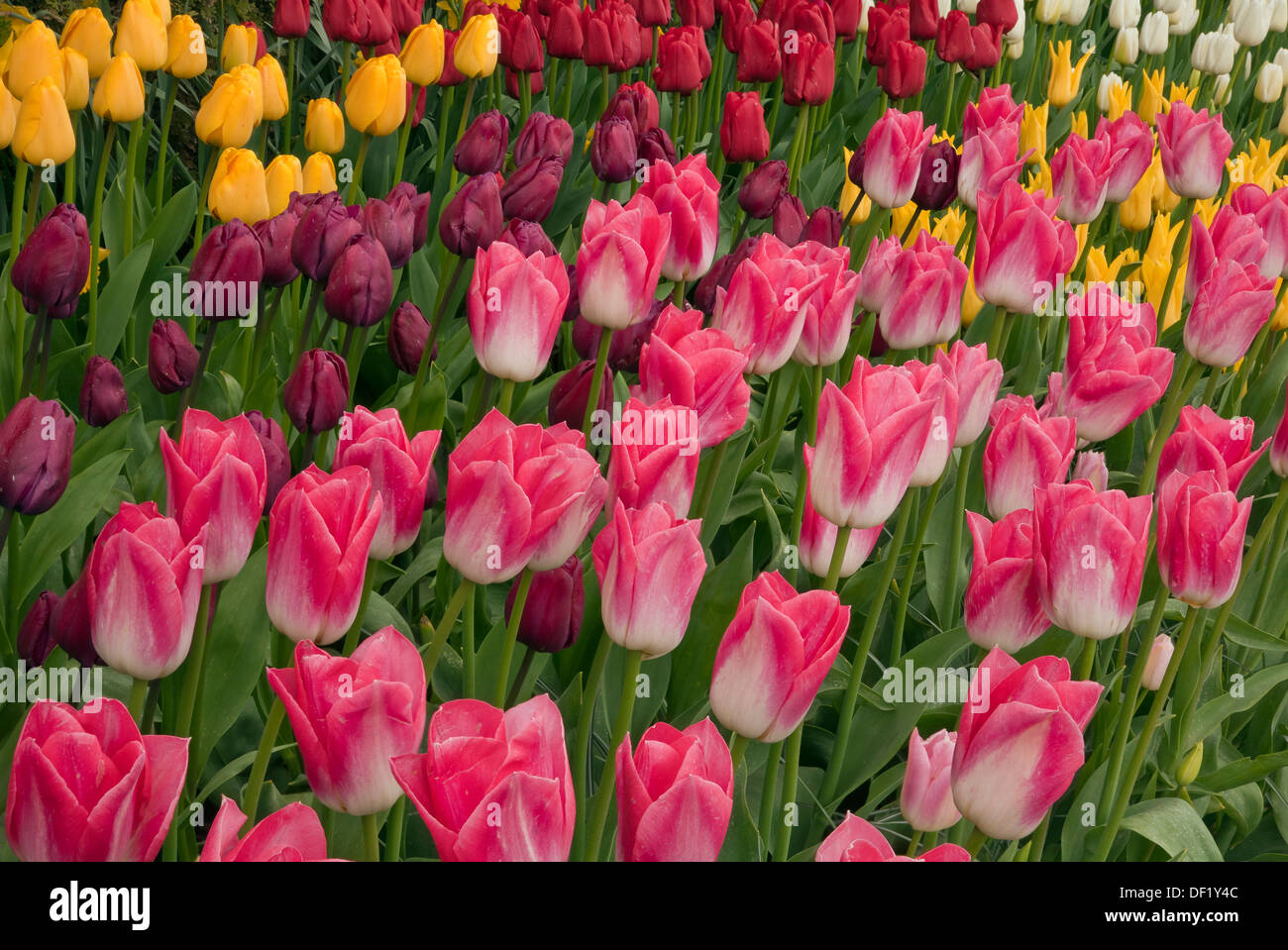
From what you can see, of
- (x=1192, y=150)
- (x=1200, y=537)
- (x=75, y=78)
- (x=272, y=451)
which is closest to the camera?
(x=1200, y=537)

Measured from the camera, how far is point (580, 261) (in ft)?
5.73

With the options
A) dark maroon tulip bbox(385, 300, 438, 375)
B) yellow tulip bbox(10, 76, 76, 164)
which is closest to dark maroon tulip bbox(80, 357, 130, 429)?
dark maroon tulip bbox(385, 300, 438, 375)

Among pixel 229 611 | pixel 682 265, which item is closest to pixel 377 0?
pixel 682 265

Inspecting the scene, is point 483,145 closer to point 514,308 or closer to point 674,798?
point 514,308

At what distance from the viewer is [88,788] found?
0.89 metres

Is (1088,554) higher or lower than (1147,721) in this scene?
higher

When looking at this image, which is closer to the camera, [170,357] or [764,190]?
[170,357]

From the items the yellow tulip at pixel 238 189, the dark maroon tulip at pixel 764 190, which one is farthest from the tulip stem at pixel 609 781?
the dark maroon tulip at pixel 764 190

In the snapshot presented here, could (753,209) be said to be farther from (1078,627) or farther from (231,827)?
(231,827)

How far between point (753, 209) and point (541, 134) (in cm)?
40

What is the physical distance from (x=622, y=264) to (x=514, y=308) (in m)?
0.16

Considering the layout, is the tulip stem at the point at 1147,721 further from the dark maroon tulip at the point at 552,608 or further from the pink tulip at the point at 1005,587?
the dark maroon tulip at the point at 552,608

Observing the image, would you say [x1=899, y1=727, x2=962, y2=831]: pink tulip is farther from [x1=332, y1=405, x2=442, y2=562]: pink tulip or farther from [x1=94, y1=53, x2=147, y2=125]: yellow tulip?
[x1=94, y1=53, x2=147, y2=125]: yellow tulip

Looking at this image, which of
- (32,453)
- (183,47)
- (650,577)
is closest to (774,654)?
(650,577)
